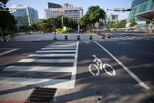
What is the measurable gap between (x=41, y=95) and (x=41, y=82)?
4.26 ft

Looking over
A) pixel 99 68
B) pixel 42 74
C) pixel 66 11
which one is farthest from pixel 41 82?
pixel 66 11

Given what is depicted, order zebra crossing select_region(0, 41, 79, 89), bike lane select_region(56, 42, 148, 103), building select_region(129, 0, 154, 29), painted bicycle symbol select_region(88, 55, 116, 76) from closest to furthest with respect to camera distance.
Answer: bike lane select_region(56, 42, 148, 103), zebra crossing select_region(0, 41, 79, 89), painted bicycle symbol select_region(88, 55, 116, 76), building select_region(129, 0, 154, 29)

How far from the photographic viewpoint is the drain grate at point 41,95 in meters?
5.65

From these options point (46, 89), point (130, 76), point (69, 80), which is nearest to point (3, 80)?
point (46, 89)

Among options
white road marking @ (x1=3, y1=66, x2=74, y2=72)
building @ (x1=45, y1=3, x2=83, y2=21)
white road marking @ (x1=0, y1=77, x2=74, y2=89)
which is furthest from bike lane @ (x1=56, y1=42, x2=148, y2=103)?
building @ (x1=45, y1=3, x2=83, y2=21)

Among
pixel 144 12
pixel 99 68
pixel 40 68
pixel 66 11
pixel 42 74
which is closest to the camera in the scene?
pixel 42 74

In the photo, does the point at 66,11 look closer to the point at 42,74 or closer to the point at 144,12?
the point at 144,12

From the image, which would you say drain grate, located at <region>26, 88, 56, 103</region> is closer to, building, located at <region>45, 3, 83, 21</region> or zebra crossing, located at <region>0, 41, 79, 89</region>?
zebra crossing, located at <region>0, 41, 79, 89</region>

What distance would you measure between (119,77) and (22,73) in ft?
14.9

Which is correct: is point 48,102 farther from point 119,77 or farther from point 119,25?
point 119,25

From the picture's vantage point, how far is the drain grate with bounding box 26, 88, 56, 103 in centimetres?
565

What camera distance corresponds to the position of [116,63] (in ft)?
34.2

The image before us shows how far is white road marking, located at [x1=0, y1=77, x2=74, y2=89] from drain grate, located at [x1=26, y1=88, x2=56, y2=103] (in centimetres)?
40

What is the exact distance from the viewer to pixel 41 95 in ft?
19.8
